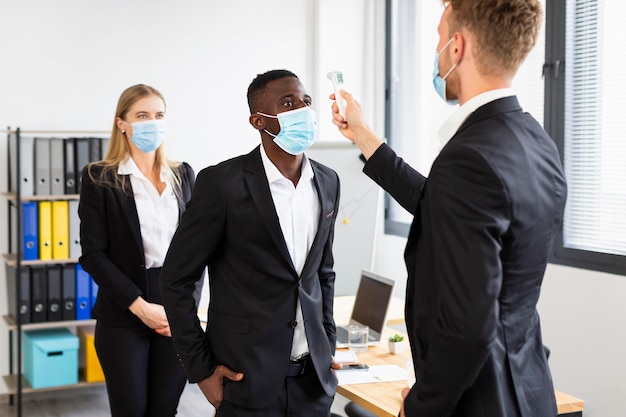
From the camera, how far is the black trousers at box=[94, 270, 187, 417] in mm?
2809

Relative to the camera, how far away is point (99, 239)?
9.61 ft

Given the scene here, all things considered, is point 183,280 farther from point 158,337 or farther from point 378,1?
point 378,1

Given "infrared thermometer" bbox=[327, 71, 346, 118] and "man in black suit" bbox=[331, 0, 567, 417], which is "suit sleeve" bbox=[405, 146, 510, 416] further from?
"infrared thermometer" bbox=[327, 71, 346, 118]

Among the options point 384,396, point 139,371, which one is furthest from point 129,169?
point 384,396

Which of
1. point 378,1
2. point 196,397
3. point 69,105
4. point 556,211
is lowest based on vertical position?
point 196,397

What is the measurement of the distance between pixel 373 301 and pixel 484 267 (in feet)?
7.14

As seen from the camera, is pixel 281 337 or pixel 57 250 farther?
pixel 57 250

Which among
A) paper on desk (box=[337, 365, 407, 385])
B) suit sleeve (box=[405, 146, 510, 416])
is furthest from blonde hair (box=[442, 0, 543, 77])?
paper on desk (box=[337, 365, 407, 385])

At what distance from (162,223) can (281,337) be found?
115 centimetres

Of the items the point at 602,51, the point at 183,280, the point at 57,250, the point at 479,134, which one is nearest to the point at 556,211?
the point at 479,134

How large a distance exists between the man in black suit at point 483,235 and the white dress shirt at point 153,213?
1691mm

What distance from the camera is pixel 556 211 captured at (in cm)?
146

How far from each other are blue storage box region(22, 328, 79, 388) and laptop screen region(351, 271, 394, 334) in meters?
2.02

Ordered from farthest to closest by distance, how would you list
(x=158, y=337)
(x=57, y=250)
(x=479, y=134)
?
(x=57, y=250), (x=158, y=337), (x=479, y=134)
